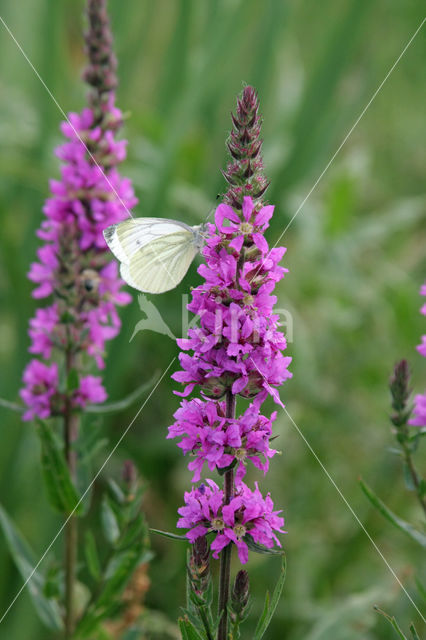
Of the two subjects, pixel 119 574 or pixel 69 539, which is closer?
pixel 119 574

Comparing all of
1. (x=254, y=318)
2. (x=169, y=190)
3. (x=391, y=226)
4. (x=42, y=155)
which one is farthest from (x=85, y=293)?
(x=391, y=226)

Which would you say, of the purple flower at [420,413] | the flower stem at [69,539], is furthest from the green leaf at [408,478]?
the flower stem at [69,539]

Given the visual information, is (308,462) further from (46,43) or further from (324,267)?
(46,43)

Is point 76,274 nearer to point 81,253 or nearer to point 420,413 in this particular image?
point 81,253

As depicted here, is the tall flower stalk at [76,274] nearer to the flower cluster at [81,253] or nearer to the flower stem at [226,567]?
the flower cluster at [81,253]

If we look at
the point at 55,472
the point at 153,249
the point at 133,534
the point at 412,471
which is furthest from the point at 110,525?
the point at 412,471

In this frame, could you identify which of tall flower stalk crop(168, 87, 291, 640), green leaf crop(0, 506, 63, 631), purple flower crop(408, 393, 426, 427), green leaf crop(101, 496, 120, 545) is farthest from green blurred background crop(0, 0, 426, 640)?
tall flower stalk crop(168, 87, 291, 640)

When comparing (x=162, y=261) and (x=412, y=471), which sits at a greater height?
(x=162, y=261)
